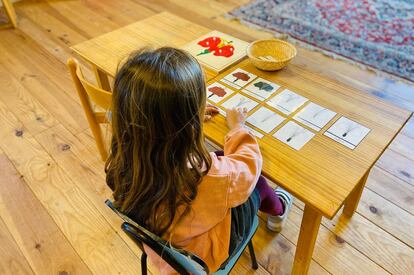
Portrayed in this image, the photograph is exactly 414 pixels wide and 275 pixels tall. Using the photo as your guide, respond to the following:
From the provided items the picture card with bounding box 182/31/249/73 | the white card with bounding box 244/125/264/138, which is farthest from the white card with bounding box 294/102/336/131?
the picture card with bounding box 182/31/249/73

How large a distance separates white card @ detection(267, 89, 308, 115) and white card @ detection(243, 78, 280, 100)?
31mm

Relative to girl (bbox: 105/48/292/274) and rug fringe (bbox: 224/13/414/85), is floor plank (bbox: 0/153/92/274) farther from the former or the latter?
rug fringe (bbox: 224/13/414/85)

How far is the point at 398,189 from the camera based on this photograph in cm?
154

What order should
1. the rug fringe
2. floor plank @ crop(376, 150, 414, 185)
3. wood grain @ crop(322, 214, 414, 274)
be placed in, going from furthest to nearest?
the rug fringe → floor plank @ crop(376, 150, 414, 185) → wood grain @ crop(322, 214, 414, 274)

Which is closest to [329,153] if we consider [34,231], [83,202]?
[83,202]

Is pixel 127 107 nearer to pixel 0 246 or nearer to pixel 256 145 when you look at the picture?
pixel 256 145

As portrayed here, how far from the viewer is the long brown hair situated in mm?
671

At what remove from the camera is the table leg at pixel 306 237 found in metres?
0.90

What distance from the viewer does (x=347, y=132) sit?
3.14 feet

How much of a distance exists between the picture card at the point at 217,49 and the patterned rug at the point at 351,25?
1.21 meters

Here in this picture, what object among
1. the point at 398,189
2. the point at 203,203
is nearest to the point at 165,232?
the point at 203,203

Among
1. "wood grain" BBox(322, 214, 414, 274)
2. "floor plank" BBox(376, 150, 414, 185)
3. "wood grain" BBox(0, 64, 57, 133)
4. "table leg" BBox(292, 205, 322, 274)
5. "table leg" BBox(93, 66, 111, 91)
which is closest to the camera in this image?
"table leg" BBox(292, 205, 322, 274)

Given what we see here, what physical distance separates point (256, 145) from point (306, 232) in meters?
0.29

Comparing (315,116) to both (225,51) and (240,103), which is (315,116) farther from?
(225,51)
